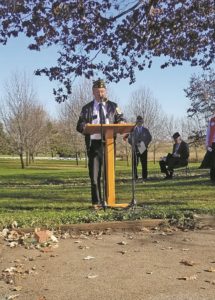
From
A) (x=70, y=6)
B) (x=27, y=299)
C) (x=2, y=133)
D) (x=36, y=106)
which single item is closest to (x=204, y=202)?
(x=27, y=299)

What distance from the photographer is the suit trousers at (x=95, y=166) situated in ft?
27.8

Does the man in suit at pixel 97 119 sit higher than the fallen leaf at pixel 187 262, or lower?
higher

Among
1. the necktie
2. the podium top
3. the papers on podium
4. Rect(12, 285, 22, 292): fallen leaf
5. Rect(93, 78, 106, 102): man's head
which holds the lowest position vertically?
Rect(12, 285, 22, 292): fallen leaf

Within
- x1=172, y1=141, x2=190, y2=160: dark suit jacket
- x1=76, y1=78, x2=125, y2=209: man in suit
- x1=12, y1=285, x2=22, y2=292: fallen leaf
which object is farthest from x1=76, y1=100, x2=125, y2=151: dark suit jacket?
x1=172, y1=141, x2=190, y2=160: dark suit jacket

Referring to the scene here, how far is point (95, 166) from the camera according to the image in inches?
337

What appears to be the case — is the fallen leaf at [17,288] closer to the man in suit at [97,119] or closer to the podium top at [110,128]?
the podium top at [110,128]

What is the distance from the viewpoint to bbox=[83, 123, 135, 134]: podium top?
7809 millimetres

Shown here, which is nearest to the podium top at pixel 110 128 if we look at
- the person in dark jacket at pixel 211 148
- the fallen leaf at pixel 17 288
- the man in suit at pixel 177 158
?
the fallen leaf at pixel 17 288

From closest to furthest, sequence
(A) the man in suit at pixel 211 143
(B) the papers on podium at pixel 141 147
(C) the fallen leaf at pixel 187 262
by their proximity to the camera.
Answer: (C) the fallen leaf at pixel 187 262 < (A) the man in suit at pixel 211 143 < (B) the papers on podium at pixel 141 147

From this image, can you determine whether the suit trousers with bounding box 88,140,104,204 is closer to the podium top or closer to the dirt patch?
the podium top

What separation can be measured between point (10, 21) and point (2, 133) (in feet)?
154

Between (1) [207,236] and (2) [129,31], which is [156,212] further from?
(2) [129,31]

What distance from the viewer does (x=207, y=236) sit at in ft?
21.4

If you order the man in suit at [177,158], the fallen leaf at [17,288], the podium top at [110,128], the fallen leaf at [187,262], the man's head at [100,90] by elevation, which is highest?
the man's head at [100,90]
